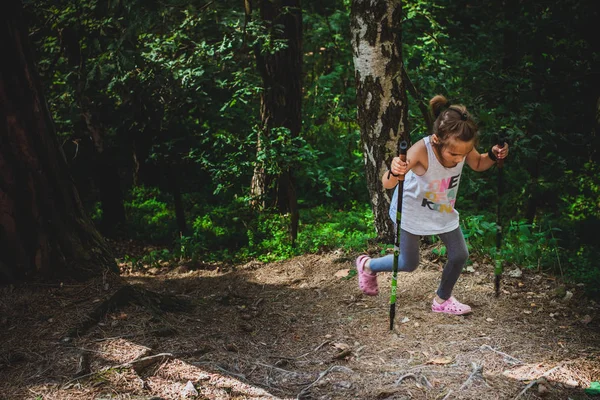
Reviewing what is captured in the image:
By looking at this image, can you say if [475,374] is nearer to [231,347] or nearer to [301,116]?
[231,347]

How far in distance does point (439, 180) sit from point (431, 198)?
17cm


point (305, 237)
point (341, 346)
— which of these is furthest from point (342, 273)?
point (341, 346)

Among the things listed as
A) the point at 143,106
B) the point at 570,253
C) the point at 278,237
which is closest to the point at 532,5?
the point at 570,253

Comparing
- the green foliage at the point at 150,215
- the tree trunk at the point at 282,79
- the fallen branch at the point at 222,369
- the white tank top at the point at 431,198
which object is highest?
the tree trunk at the point at 282,79

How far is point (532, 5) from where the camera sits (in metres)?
6.51

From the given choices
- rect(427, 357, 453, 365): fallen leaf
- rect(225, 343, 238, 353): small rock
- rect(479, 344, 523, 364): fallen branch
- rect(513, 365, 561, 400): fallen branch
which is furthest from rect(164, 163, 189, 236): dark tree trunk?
rect(513, 365, 561, 400): fallen branch

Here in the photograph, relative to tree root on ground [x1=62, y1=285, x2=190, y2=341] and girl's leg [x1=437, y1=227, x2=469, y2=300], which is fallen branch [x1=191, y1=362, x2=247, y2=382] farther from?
girl's leg [x1=437, y1=227, x2=469, y2=300]

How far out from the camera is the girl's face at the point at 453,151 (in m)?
3.81

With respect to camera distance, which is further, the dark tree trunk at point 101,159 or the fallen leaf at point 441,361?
the dark tree trunk at point 101,159

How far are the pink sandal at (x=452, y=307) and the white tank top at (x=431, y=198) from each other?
0.86 metres

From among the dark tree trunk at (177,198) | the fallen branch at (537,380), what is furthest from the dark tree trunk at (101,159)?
the fallen branch at (537,380)

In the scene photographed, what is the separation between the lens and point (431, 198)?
4105mm

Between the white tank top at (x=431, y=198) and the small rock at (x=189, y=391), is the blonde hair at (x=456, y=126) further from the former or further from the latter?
the small rock at (x=189, y=391)

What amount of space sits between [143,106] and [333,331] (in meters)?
5.25
